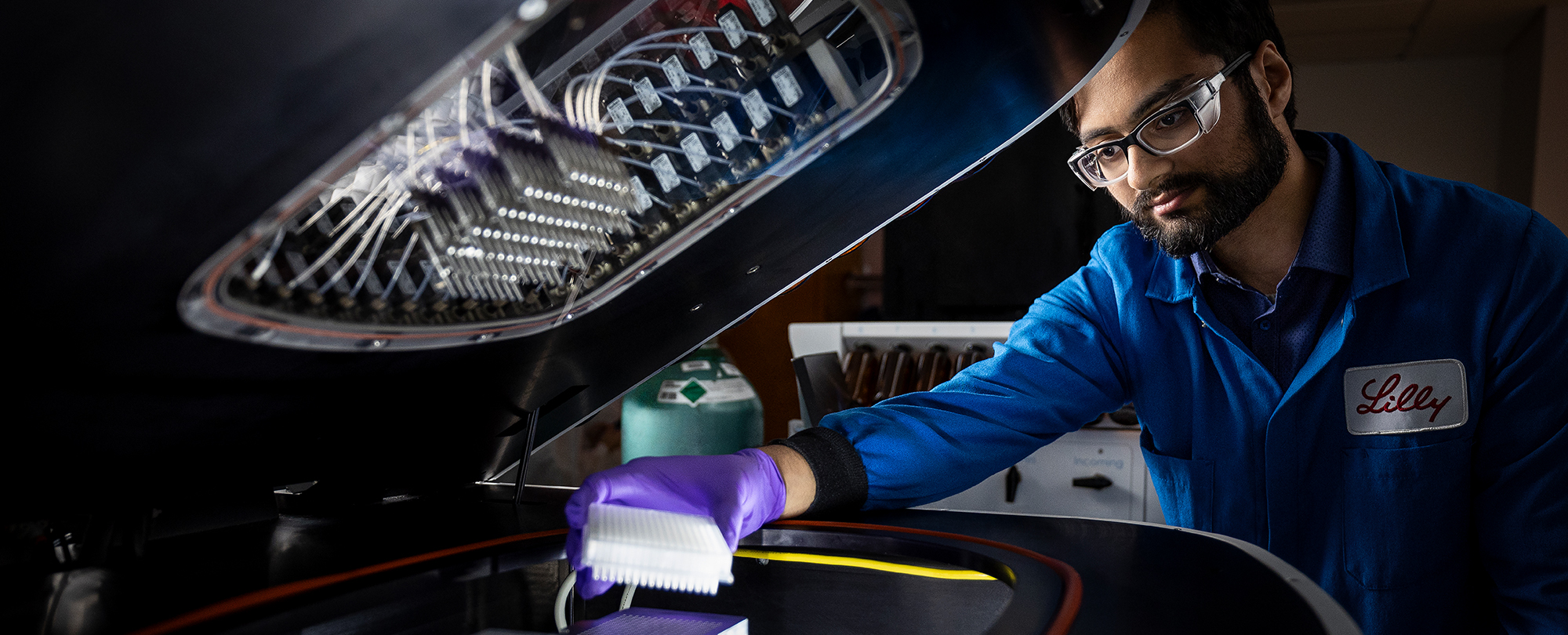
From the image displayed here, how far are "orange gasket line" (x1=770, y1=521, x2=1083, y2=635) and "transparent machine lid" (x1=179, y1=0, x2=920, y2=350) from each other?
33 cm

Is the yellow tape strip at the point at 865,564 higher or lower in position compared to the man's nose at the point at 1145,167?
lower

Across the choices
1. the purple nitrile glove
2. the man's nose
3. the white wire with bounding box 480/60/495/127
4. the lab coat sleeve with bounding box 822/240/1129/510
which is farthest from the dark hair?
the white wire with bounding box 480/60/495/127

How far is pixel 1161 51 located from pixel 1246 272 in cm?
37

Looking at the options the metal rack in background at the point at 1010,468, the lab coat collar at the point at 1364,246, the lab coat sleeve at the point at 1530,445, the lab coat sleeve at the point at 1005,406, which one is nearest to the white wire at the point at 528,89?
the lab coat sleeve at the point at 1005,406

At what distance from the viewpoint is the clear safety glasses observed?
109cm

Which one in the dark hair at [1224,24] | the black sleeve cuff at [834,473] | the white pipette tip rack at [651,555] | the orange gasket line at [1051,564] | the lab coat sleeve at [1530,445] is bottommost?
the lab coat sleeve at [1530,445]

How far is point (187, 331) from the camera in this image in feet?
1.90

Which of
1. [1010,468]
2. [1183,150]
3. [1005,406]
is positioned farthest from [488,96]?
[1010,468]

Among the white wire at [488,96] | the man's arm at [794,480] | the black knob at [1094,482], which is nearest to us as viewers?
the white wire at [488,96]

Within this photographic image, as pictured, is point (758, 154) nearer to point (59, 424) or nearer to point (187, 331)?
point (187, 331)

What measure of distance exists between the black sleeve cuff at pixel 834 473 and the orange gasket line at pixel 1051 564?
0.13ft

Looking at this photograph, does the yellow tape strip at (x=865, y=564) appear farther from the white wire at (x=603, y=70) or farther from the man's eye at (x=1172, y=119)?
the man's eye at (x=1172, y=119)

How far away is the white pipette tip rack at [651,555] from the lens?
0.68 metres

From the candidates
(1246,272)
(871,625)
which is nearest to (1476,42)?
(1246,272)
